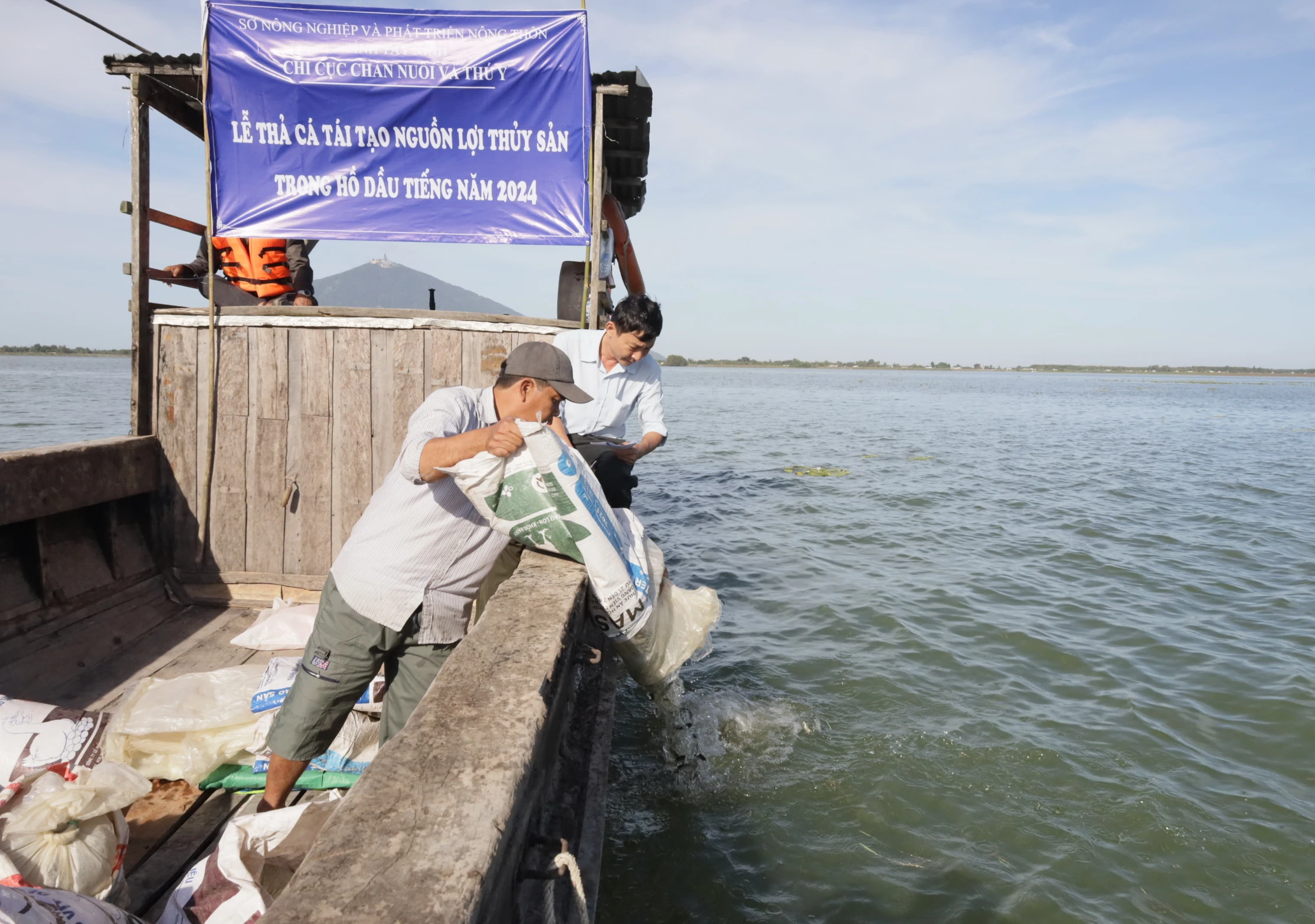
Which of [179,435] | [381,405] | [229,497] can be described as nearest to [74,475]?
[179,435]

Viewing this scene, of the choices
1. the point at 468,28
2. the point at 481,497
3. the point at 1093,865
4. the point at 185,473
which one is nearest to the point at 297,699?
the point at 481,497

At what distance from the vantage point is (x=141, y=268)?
4.80 m

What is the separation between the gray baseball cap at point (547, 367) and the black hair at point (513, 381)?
1 centimetres

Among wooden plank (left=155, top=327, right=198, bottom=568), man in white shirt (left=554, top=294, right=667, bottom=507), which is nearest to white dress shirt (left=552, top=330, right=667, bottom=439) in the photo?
man in white shirt (left=554, top=294, right=667, bottom=507)

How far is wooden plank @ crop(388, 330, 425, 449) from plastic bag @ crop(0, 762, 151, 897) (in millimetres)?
2755

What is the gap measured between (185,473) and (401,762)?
4084 millimetres

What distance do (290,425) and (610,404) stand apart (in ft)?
6.56

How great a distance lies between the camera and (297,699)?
280 cm

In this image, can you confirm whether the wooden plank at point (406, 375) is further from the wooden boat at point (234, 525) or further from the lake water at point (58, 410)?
the lake water at point (58, 410)

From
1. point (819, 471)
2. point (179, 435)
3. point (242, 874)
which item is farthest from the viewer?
point (819, 471)

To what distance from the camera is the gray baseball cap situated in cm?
274

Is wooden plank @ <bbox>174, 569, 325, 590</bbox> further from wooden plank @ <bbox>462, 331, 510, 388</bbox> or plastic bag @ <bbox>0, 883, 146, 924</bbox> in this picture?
plastic bag @ <bbox>0, 883, 146, 924</bbox>

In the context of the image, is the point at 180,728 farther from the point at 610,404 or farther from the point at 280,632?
the point at 610,404

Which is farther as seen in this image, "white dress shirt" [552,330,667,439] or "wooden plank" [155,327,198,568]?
"wooden plank" [155,327,198,568]
